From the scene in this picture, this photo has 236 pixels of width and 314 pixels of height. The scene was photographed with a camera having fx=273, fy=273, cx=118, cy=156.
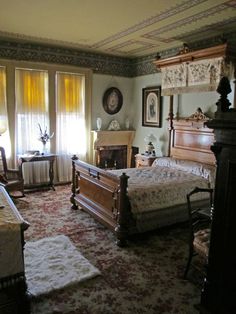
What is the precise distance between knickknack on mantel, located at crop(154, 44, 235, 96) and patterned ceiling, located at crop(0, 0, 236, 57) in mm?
366

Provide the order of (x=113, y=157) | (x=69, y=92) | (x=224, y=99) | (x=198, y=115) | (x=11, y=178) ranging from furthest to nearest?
1. (x=113, y=157)
2. (x=69, y=92)
3. (x=11, y=178)
4. (x=198, y=115)
5. (x=224, y=99)

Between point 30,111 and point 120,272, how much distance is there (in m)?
3.89

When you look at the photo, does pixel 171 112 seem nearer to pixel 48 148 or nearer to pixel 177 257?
pixel 48 148

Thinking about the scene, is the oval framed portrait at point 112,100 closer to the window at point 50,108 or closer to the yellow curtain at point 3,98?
the window at point 50,108

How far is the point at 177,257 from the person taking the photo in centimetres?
300

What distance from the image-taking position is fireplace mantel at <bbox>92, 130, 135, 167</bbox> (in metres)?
6.18

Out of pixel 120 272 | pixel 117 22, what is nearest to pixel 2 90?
pixel 117 22

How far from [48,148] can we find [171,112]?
104 inches

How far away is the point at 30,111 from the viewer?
5.48 m

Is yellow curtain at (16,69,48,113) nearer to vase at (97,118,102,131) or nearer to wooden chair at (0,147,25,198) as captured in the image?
wooden chair at (0,147,25,198)

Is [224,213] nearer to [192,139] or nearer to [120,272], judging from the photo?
[120,272]

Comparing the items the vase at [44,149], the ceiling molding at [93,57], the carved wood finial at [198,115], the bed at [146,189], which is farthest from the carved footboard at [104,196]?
the ceiling molding at [93,57]

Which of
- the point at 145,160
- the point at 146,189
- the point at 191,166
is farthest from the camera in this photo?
the point at 145,160

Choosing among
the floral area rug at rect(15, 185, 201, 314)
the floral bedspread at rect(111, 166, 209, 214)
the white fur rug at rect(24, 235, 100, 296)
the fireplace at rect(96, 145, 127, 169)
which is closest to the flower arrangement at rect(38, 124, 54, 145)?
the fireplace at rect(96, 145, 127, 169)
